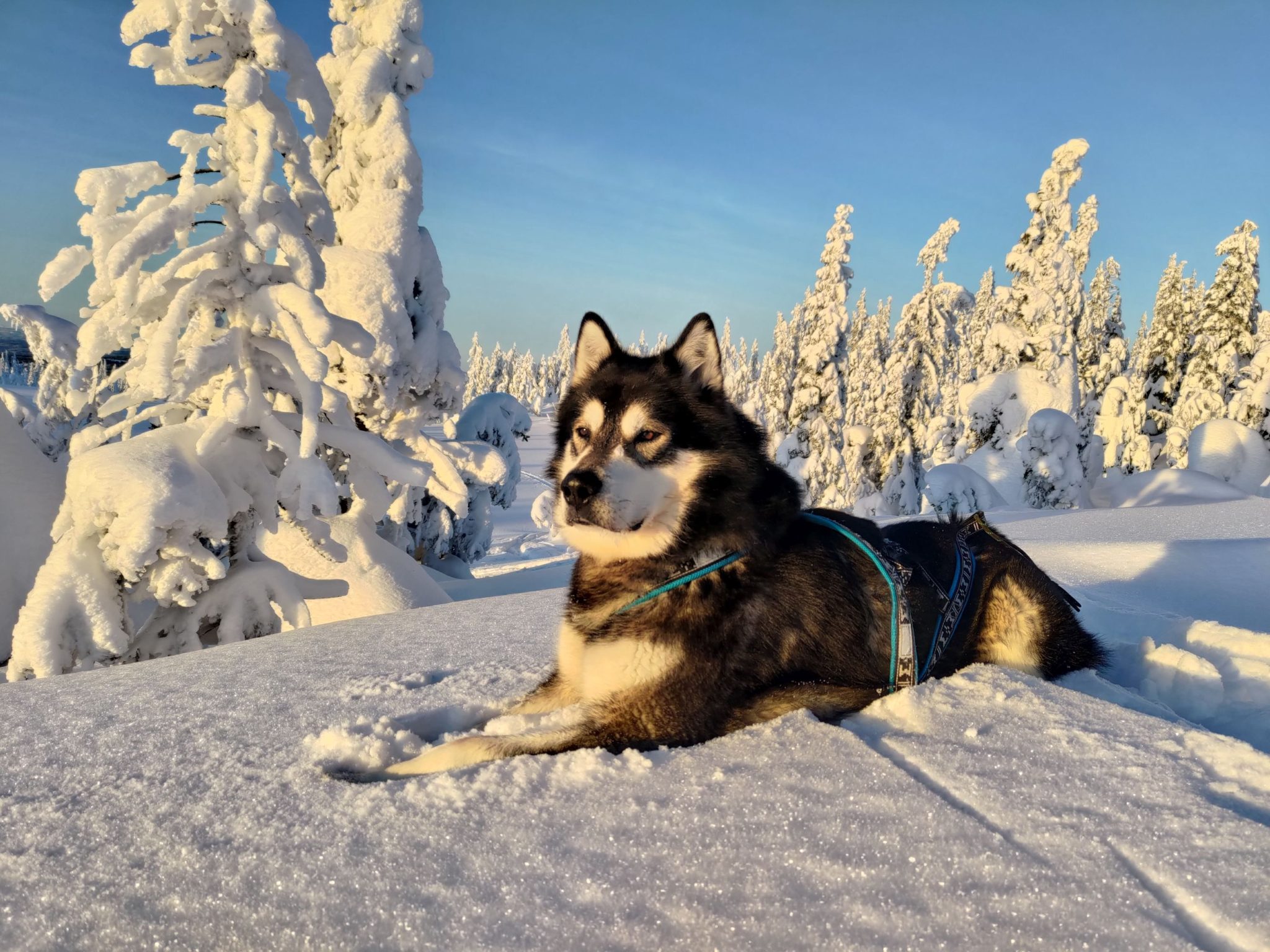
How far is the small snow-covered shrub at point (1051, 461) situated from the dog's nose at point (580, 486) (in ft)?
71.8

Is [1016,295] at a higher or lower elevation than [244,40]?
higher

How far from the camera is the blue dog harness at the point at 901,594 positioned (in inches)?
101

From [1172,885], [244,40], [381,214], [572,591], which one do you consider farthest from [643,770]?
[381,214]

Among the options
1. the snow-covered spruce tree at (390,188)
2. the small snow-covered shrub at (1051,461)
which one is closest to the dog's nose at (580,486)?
the snow-covered spruce tree at (390,188)

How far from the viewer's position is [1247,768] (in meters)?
2.02

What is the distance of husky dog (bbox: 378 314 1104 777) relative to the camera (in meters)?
2.39

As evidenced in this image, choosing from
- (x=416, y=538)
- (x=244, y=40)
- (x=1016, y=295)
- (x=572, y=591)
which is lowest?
(x=416, y=538)

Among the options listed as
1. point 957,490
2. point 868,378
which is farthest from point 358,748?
point 868,378

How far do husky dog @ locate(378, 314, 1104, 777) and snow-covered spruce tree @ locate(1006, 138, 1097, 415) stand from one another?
2238 cm

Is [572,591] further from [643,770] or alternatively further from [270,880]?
[270,880]

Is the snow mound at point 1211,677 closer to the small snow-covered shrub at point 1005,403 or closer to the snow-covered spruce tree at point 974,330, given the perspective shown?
the small snow-covered shrub at point 1005,403

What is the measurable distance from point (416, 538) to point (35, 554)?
776 cm

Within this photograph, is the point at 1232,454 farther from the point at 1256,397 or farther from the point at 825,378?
the point at 825,378

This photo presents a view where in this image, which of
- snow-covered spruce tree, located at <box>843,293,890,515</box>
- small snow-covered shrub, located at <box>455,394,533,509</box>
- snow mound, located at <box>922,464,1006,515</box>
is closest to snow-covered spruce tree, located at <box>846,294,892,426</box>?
snow-covered spruce tree, located at <box>843,293,890,515</box>
